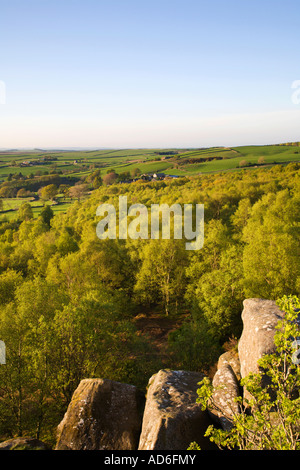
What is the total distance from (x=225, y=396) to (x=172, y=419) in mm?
3866

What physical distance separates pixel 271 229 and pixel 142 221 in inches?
1002

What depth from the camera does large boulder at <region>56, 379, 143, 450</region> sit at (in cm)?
1355

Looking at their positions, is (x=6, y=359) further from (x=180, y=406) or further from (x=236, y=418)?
(x=236, y=418)

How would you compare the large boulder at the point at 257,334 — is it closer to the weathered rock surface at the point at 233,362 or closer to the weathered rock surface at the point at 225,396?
the weathered rock surface at the point at 225,396

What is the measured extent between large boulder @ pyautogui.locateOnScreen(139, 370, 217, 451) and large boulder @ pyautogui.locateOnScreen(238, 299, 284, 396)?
3766 millimetres

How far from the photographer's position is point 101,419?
14312mm

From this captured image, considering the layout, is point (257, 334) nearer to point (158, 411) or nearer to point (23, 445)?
point (158, 411)
